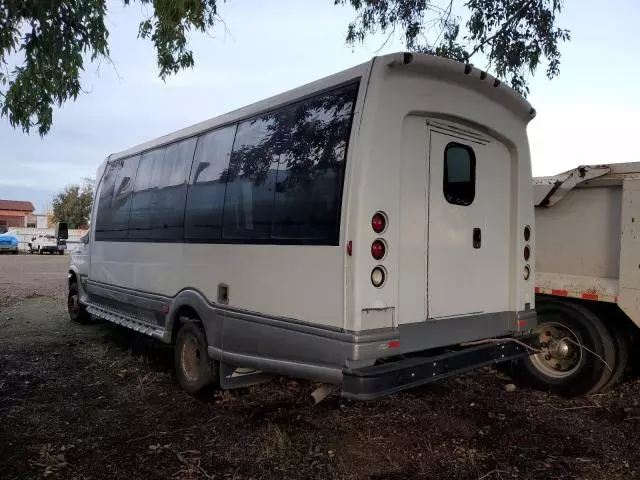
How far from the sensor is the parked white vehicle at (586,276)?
201 inches

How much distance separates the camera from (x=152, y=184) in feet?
20.6

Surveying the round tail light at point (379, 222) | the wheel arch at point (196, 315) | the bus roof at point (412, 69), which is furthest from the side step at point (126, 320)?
the round tail light at point (379, 222)

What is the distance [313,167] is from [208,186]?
1.58m

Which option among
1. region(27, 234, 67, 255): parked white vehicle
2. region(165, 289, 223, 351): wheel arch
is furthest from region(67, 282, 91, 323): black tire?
region(27, 234, 67, 255): parked white vehicle

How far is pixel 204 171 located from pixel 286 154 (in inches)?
53.9

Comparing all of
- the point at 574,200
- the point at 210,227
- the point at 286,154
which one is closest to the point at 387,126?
the point at 286,154

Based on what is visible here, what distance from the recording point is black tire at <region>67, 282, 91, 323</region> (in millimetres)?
9000

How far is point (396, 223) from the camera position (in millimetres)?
3822

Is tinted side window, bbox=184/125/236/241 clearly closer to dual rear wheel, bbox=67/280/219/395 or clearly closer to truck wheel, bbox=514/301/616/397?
dual rear wheel, bbox=67/280/219/395

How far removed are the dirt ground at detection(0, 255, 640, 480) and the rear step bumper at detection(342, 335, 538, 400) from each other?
0.61 metres

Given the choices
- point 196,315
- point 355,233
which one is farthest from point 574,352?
point 196,315

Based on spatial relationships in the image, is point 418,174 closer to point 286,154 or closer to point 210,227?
point 286,154

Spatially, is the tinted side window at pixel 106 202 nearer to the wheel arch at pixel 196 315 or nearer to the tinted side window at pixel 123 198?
the tinted side window at pixel 123 198

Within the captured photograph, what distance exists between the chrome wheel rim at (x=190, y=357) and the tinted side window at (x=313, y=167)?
178cm
